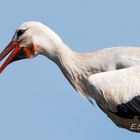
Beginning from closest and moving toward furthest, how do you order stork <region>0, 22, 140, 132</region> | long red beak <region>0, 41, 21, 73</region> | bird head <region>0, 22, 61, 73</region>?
1. stork <region>0, 22, 140, 132</region>
2. bird head <region>0, 22, 61, 73</region>
3. long red beak <region>0, 41, 21, 73</region>

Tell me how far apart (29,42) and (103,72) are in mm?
1259

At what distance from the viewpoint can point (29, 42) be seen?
24125 millimetres

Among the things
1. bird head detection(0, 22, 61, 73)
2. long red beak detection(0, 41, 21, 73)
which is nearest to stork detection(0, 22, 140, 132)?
bird head detection(0, 22, 61, 73)

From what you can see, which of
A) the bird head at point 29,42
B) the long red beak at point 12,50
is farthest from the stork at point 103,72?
the long red beak at point 12,50

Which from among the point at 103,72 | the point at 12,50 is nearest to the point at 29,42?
the point at 12,50

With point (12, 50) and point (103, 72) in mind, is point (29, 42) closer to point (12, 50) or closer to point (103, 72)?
point (12, 50)

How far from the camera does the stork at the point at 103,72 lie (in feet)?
76.5

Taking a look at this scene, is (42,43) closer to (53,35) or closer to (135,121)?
(53,35)

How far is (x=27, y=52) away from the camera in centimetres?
2422

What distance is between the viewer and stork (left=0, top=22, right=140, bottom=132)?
23.3m

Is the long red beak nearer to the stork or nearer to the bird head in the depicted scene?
the bird head

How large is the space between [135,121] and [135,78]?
21.7 inches

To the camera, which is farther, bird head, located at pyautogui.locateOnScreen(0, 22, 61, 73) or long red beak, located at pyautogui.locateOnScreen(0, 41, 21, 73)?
long red beak, located at pyautogui.locateOnScreen(0, 41, 21, 73)

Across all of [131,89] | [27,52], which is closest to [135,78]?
[131,89]
